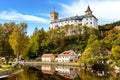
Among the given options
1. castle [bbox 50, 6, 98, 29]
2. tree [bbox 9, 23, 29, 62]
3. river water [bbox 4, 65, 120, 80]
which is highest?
castle [bbox 50, 6, 98, 29]

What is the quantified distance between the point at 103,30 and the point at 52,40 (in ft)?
82.4

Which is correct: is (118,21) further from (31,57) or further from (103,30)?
(31,57)

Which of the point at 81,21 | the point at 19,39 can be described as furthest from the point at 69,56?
the point at 19,39

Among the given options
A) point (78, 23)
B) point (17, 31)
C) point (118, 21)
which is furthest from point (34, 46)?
point (17, 31)

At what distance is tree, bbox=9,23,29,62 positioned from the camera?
173ft

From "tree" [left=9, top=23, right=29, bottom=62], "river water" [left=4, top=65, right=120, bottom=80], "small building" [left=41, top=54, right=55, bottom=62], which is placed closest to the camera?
"river water" [left=4, top=65, right=120, bottom=80]

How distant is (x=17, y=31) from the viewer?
54.4m

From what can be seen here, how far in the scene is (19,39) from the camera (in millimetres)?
54969

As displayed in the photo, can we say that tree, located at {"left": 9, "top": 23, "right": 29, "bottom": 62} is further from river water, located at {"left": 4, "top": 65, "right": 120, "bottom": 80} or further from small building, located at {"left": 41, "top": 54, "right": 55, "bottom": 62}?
small building, located at {"left": 41, "top": 54, "right": 55, "bottom": 62}

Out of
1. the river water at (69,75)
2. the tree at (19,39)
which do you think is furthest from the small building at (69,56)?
the river water at (69,75)

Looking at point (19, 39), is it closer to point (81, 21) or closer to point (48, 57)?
point (48, 57)

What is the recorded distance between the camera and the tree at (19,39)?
52688 millimetres

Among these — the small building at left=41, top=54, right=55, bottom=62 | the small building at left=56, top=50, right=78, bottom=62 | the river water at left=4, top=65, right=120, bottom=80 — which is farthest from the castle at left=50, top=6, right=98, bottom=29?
the river water at left=4, top=65, right=120, bottom=80

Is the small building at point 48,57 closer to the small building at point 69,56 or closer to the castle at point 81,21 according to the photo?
the small building at point 69,56
